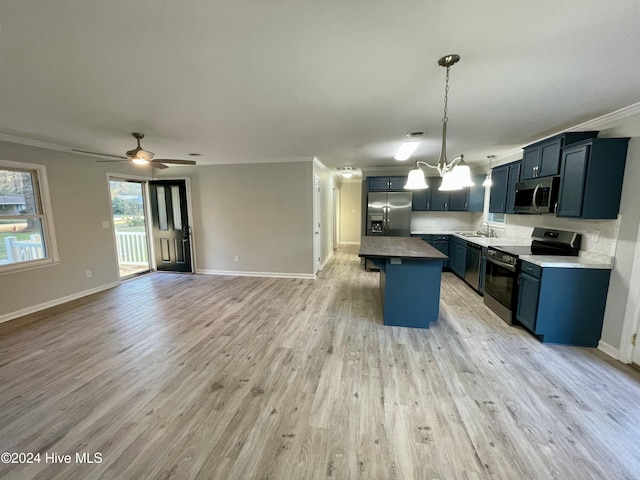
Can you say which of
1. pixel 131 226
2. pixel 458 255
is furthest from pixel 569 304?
pixel 131 226

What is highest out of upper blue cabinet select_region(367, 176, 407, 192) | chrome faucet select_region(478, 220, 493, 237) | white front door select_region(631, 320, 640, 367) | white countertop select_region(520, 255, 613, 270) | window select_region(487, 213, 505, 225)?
upper blue cabinet select_region(367, 176, 407, 192)

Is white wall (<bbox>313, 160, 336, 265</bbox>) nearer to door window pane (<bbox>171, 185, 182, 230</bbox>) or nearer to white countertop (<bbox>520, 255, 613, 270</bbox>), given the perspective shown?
door window pane (<bbox>171, 185, 182, 230</bbox>)

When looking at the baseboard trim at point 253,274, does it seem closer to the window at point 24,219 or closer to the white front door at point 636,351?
the window at point 24,219

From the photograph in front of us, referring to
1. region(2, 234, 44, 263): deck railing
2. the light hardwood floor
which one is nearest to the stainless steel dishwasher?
the light hardwood floor

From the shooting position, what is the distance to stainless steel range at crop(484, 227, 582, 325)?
314 cm

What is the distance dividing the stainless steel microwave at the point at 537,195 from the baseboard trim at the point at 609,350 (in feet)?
5.05

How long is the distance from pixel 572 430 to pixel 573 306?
1.55 metres

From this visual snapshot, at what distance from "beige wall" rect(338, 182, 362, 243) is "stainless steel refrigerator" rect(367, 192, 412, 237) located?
335 centimetres

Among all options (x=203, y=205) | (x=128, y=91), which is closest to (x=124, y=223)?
(x=203, y=205)

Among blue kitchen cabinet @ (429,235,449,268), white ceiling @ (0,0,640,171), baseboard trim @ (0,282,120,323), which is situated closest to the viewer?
white ceiling @ (0,0,640,171)

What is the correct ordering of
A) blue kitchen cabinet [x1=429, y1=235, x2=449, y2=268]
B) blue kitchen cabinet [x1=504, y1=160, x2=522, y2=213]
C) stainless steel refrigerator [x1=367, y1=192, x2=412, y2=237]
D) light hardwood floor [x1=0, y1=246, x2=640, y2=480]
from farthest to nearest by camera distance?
stainless steel refrigerator [x1=367, y1=192, x2=412, y2=237], blue kitchen cabinet [x1=429, y1=235, x2=449, y2=268], blue kitchen cabinet [x1=504, y1=160, x2=522, y2=213], light hardwood floor [x1=0, y1=246, x2=640, y2=480]

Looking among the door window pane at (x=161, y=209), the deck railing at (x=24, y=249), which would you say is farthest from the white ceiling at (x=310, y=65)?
the door window pane at (x=161, y=209)

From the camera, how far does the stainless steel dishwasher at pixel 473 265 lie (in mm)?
4293

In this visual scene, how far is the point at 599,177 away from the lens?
2592mm
